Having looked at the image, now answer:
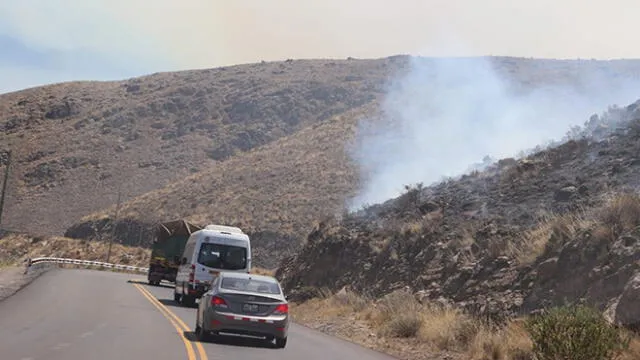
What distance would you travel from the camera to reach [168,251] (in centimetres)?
4053

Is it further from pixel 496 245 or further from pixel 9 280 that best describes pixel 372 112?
pixel 496 245

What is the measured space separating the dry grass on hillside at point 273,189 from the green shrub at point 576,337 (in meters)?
42.8

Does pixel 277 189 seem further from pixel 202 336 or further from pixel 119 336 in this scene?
pixel 119 336

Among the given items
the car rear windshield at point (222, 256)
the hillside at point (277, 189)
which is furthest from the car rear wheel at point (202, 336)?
the hillside at point (277, 189)

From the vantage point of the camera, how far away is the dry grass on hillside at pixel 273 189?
192 ft

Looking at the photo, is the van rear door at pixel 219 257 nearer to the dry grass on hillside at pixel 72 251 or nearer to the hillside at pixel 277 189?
the hillside at pixel 277 189

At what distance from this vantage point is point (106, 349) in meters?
12.9

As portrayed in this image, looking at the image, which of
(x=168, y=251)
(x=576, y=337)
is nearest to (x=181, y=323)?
(x=576, y=337)

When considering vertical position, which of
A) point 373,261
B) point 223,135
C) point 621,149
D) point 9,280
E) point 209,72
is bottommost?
point 9,280

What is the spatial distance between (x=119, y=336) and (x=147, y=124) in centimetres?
8545

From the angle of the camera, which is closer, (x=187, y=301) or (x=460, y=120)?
(x=187, y=301)

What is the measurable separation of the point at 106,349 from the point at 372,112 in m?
69.2

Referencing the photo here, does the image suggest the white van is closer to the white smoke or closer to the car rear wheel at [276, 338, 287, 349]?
the car rear wheel at [276, 338, 287, 349]

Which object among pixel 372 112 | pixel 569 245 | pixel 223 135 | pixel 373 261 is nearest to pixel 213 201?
pixel 372 112
